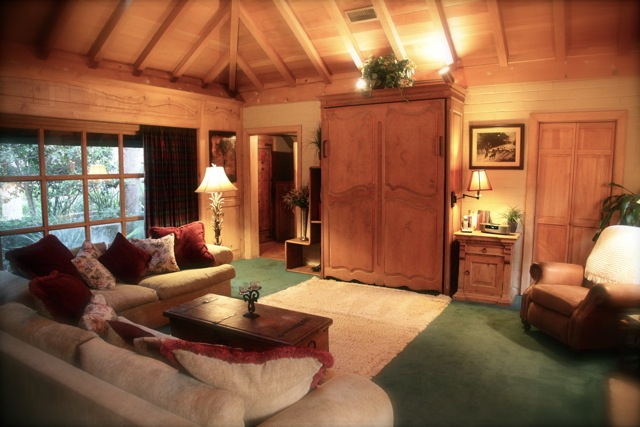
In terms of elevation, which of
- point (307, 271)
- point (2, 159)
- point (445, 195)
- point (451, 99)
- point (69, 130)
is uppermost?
point (451, 99)

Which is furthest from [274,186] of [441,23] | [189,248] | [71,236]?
[441,23]

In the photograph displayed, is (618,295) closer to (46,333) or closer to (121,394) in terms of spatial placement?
(121,394)

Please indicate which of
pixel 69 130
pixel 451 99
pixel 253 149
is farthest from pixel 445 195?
pixel 69 130

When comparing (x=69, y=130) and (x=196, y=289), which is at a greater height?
(x=69, y=130)

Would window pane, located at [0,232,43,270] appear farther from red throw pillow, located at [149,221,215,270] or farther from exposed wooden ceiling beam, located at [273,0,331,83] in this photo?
exposed wooden ceiling beam, located at [273,0,331,83]

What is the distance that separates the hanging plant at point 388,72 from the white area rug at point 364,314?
2.17 meters

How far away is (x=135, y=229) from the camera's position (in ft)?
17.2

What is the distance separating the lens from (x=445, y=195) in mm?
4523

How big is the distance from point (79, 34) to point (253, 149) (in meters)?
2.70

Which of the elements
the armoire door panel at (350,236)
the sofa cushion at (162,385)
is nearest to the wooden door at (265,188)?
the armoire door panel at (350,236)

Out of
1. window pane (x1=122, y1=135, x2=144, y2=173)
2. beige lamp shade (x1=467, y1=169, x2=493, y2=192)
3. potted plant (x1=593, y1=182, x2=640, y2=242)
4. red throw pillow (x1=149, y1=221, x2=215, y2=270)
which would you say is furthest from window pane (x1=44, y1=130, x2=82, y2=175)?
potted plant (x1=593, y1=182, x2=640, y2=242)

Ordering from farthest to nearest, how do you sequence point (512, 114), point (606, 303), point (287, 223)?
point (287, 223) < point (512, 114) < point (606, 303)

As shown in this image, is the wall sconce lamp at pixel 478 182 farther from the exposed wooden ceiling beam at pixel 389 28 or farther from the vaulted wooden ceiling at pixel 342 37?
the exposed wooden ceiling beam at pixel 389 28

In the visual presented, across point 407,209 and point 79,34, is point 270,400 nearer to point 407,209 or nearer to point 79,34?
point 407,209
